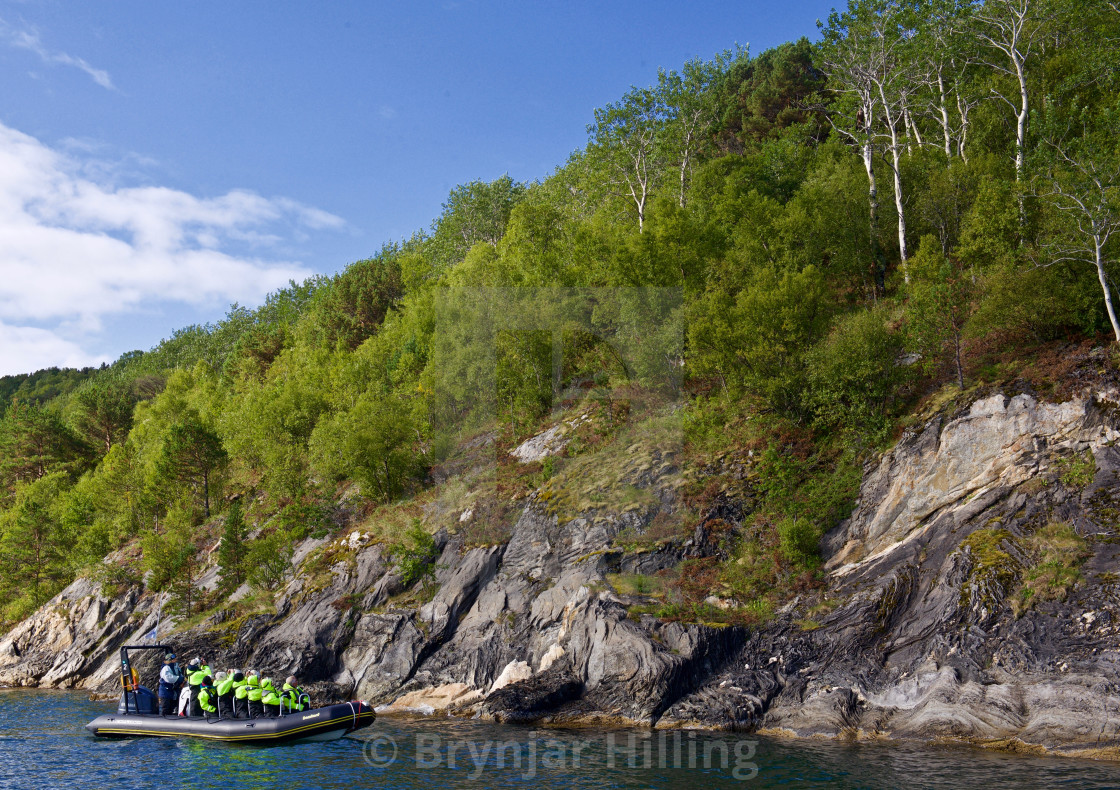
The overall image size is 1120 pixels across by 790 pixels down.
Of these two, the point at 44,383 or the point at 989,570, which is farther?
the point at 44,383

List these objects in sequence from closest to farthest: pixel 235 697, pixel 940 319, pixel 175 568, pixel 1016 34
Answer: pixel 235 697
pixel 940 319
pixel 1016 34
pixel 175 568

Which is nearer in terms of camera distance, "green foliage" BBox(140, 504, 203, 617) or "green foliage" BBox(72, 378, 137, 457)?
"green foliage" BBox(140, 504, 203, 617)

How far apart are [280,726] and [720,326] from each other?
2669cm

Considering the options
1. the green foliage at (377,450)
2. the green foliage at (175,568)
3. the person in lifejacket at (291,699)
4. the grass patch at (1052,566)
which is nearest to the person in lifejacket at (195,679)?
the person in lifejacket at (291,699)

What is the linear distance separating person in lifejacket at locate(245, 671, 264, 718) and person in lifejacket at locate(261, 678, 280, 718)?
179 millimetres

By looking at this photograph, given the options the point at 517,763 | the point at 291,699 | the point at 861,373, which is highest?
the point at 861,373

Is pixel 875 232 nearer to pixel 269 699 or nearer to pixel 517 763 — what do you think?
pixel 517 763

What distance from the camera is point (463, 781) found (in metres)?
20.2

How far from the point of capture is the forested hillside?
32438 mm

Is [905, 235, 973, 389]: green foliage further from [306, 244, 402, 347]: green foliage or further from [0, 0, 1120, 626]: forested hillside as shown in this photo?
[306, 244, 402, 347]: green foliage

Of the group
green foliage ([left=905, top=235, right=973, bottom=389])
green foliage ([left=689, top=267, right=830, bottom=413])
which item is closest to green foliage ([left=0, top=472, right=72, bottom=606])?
green foliage ([left=689, top=267, right=830, bottom=413])

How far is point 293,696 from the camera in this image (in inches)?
1101

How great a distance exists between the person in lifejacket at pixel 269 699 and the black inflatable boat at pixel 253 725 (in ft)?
2.58

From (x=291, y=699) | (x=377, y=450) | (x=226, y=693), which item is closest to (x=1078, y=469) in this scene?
(x=291, y=699)
